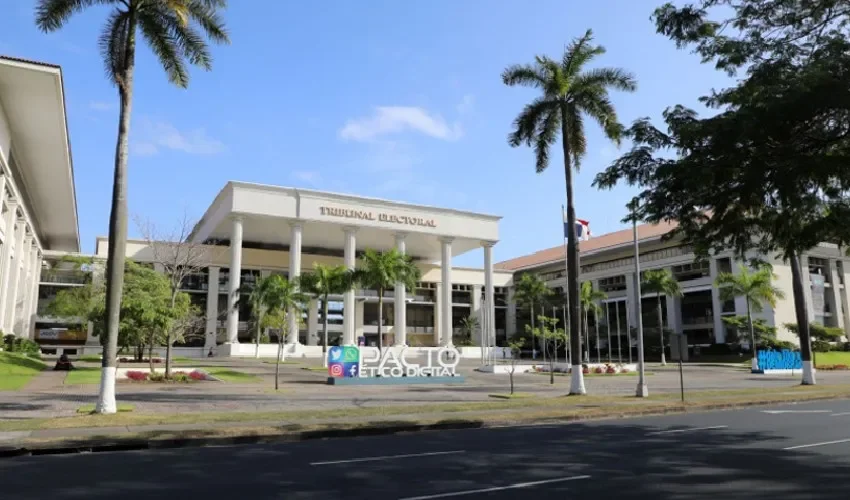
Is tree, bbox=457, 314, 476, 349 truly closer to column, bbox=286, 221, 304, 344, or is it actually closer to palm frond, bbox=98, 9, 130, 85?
column, bbox=286, 221, 304, 344

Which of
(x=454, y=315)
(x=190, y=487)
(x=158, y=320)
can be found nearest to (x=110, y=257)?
A: (x=190, y=487)

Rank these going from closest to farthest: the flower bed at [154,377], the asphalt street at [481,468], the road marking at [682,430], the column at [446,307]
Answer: the asphalt street at [481,468]
the road marking at [682,430]
the flower bed at [154,377]
the column at [446,307]

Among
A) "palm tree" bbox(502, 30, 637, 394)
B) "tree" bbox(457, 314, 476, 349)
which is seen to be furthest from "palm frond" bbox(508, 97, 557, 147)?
"tree" bbox(457, 314, 476, 349)

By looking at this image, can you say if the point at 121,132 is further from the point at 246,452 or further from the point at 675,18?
the point at 675,18

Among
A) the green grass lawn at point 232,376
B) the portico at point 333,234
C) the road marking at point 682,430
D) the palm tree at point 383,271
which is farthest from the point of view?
the portico at point 333,234

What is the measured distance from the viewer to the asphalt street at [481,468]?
7.60m

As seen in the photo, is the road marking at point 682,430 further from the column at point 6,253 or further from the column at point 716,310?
the column at point 716,310

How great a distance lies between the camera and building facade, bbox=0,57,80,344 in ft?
116

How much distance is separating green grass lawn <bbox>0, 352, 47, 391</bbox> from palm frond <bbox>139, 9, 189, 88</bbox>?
43.3ft

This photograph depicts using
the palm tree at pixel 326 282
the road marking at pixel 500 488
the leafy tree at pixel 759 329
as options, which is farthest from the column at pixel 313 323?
the road marking at pixel 500 488

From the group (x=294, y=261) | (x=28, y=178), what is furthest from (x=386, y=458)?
(x=28, y=178)

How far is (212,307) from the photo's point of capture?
67.2 metres

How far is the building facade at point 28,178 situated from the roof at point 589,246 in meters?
50.9

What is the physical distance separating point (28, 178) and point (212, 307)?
21.8 m
